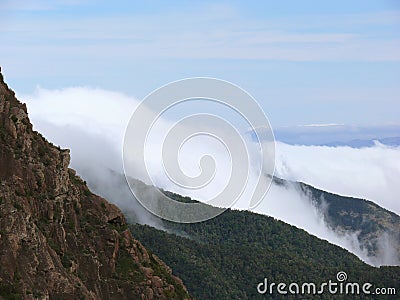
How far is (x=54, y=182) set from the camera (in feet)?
167

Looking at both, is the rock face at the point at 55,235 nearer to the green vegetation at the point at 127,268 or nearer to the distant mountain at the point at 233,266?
the green vegetation at the point at 127,268

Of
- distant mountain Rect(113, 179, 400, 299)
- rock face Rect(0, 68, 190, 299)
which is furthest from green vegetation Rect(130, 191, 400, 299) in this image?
rock face Rect(0, 68, 190, 299)

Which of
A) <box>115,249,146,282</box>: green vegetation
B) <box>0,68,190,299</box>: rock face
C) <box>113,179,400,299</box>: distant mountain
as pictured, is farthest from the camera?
<box>113,179,400,299</box>: distant mountain

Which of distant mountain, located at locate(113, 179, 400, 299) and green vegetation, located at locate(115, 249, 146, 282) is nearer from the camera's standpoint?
green vegetation, located at locate(115, 249, 146, 282)

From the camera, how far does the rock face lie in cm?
4397

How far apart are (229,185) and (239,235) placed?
112613 mm

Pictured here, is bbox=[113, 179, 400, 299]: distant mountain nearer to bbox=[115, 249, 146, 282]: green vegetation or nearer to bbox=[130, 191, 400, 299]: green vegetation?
bbox=[130, 191, 400, 299]: green vegetation

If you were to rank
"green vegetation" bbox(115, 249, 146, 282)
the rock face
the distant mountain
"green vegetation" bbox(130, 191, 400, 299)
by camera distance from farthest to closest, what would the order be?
the distant mountain < "green vegetation" bbox(130, 191, 400, 299) < "green vegetation" bbox(115, 249, 146, 282) < the rock face

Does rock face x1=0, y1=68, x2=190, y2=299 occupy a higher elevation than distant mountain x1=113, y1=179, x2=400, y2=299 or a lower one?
lower

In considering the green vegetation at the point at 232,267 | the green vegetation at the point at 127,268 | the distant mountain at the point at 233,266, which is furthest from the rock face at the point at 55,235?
the distant mountain at the point at 233,266

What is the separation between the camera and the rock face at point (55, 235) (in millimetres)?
43969

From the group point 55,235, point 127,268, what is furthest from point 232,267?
point 55,235

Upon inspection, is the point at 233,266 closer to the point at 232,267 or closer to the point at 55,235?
the point at 232,267

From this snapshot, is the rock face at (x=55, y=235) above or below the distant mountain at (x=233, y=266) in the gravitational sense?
below
